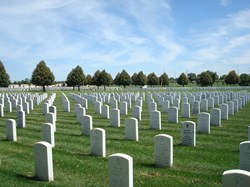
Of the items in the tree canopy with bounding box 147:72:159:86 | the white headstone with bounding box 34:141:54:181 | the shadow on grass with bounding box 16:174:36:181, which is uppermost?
the tree canopy with bounding box 147:72:159:86

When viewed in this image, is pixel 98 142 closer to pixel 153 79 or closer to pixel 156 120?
pixel 156 120

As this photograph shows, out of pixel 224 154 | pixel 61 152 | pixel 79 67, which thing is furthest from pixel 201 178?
pixel 79 67

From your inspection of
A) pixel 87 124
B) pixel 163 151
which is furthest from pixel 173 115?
pixel 163 151

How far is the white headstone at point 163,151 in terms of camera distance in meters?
7.99

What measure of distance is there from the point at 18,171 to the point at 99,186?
2.62 meters

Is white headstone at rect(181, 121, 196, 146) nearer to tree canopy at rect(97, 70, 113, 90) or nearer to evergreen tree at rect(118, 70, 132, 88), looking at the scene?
tree canopy at rect(97, 70, 113, 90)

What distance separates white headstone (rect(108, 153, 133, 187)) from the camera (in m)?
5.93

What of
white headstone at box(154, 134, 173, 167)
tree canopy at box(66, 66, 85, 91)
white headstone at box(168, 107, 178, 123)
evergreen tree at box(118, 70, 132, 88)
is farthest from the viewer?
evergreen tree at box(118, 70, 132, 88)

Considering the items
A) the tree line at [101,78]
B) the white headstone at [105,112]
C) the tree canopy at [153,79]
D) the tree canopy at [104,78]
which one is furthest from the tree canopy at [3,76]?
the white headstone at [105,112]

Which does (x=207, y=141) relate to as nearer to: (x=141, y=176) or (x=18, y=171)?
(x=141, y=176)

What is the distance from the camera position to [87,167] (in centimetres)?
816

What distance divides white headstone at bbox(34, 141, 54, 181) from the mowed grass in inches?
8.8

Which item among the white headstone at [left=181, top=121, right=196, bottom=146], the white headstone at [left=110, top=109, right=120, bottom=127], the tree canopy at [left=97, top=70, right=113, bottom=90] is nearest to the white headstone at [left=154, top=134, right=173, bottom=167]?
the white headstone at [left=181, top=121, right=196, bottom=146]

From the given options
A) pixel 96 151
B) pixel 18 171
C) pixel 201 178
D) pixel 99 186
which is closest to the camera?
pixel 99 186
